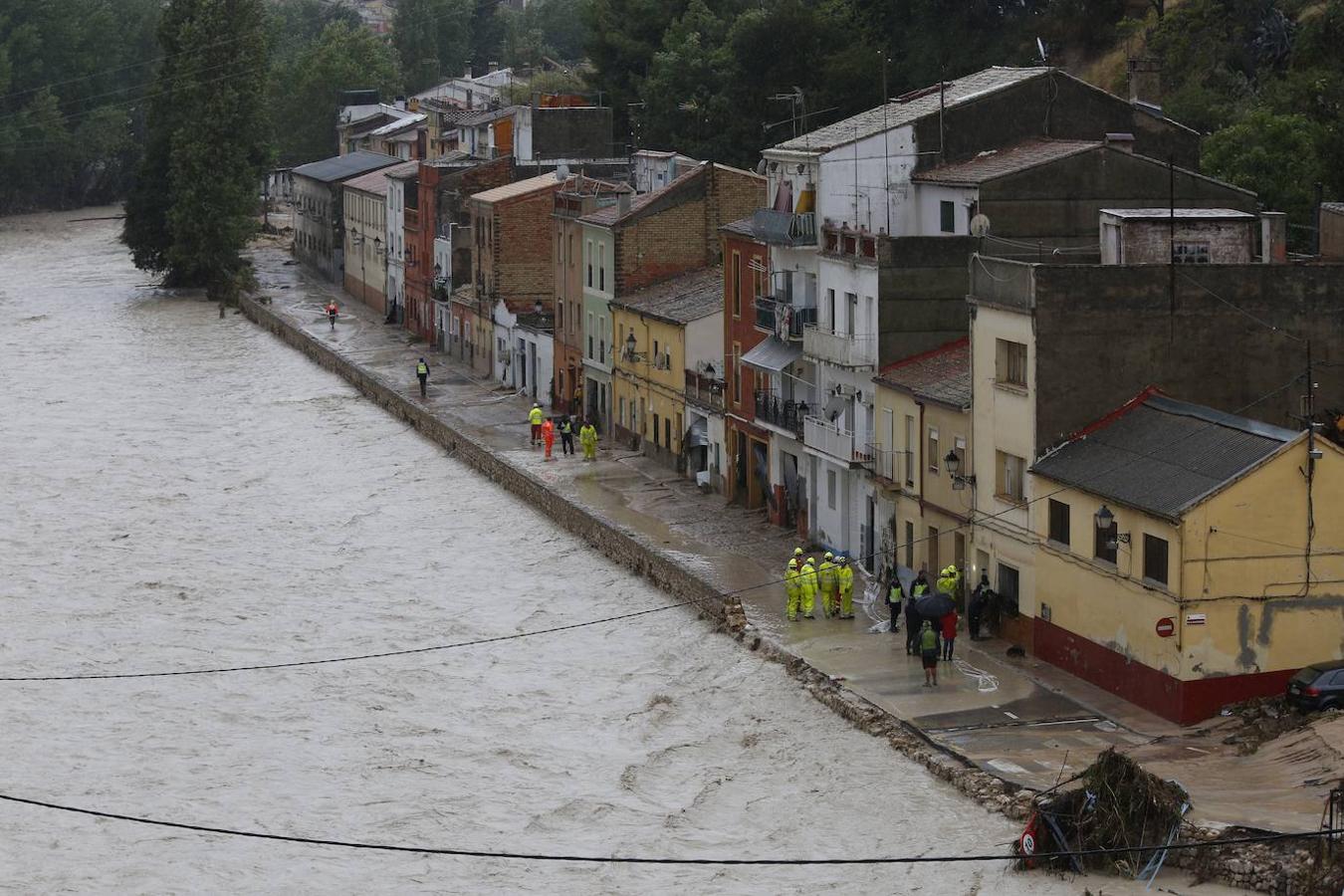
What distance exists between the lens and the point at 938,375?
Answer: 4578cm

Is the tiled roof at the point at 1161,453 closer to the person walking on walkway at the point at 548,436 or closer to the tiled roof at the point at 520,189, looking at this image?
the person walking on walkway at the point at 548,436

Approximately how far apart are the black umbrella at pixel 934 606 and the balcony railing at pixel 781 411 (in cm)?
1178

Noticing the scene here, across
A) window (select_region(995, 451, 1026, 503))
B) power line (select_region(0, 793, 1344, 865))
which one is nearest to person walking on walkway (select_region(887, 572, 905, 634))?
window (select_region(995, 451, 1026, 503))

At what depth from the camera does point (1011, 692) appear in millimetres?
37781

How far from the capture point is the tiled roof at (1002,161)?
47.8 metres

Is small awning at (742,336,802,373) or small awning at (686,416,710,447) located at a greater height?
small awning at (742,336,802,373)

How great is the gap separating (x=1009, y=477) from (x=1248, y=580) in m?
6.70

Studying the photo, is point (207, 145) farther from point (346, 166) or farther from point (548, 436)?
point (548, 436)

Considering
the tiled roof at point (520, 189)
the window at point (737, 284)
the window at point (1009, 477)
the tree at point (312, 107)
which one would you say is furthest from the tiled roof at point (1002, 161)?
the tree at point (312, 107)

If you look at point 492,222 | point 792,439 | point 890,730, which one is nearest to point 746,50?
point 492,222

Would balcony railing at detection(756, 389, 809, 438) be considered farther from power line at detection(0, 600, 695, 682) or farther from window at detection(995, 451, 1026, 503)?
window at detection(995, 451, 1026, 503)

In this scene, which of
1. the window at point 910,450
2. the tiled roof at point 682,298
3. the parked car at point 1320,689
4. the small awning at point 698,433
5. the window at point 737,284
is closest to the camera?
the parked car at point 1320,689

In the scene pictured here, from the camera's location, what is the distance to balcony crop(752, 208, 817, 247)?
51906mm

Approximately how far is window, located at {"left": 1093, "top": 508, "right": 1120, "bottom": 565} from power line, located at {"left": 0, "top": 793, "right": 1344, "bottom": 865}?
301 inches
